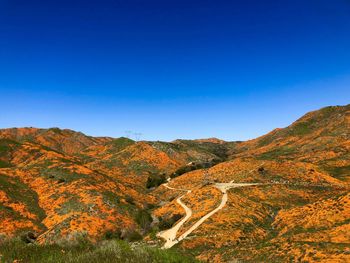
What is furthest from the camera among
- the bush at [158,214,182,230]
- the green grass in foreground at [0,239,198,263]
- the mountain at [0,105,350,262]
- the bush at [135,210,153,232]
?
the bush at [135,210,153,232]

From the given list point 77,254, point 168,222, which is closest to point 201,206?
point 168,222

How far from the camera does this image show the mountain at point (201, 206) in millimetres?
44044

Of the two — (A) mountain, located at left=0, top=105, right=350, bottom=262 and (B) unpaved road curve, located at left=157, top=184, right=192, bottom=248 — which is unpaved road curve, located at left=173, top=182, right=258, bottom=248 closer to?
(A) mountain, located at left=0, top=105, right=350, bottom=262

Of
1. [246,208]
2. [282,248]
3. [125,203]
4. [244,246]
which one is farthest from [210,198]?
[282,248]

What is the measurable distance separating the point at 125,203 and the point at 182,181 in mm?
31447

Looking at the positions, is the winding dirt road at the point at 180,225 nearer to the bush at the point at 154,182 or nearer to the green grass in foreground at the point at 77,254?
the green grass in foreground at the point at 77,254

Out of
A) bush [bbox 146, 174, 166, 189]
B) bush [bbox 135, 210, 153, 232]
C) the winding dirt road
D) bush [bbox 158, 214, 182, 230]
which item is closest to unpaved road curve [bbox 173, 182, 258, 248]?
the winding dirt road

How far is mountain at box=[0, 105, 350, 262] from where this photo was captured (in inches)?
1734

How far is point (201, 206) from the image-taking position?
68.7 meters

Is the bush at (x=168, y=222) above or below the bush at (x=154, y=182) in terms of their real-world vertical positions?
below

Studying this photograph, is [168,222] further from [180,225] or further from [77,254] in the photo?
[77,254]

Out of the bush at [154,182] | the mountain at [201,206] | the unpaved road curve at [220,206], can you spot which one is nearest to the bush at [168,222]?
the mountain at [201,206]

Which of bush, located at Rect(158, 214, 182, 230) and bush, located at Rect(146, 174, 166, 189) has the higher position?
bush, located at Rect(146, 174, 166, 189)

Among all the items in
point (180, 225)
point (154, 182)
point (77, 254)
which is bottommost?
point (180, 225)
